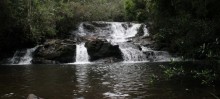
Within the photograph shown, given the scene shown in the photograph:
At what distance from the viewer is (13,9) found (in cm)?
3092

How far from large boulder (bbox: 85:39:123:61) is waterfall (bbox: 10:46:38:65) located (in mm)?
5633

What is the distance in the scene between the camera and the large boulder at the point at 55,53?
35094 millimetres

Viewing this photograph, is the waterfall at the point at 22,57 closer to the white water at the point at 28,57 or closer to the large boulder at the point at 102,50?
the white water at the point at 28,57

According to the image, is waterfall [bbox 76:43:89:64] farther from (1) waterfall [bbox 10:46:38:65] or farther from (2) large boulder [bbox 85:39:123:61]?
(1) waterfall [bbox 10:46:38:65]

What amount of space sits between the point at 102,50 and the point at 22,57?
7966 mm

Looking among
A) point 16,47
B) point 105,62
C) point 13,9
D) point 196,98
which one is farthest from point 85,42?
point 196,98

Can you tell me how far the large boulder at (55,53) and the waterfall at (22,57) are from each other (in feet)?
2.24

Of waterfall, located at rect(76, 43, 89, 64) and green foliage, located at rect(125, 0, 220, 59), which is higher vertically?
green foliage, located at rect(125, 0, 220, 59)

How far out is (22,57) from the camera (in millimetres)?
36594

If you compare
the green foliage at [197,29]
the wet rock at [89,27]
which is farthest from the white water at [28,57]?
the green foliage at [197,29]

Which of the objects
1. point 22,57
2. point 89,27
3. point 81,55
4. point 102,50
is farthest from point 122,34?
point 22,57

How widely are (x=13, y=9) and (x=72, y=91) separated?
17.1 metres

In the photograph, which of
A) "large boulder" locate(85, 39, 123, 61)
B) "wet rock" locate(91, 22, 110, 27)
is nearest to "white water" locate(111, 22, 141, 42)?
"wet rock" locate(91, 22, 110, 27)

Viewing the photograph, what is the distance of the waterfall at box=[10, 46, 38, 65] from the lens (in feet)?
118
